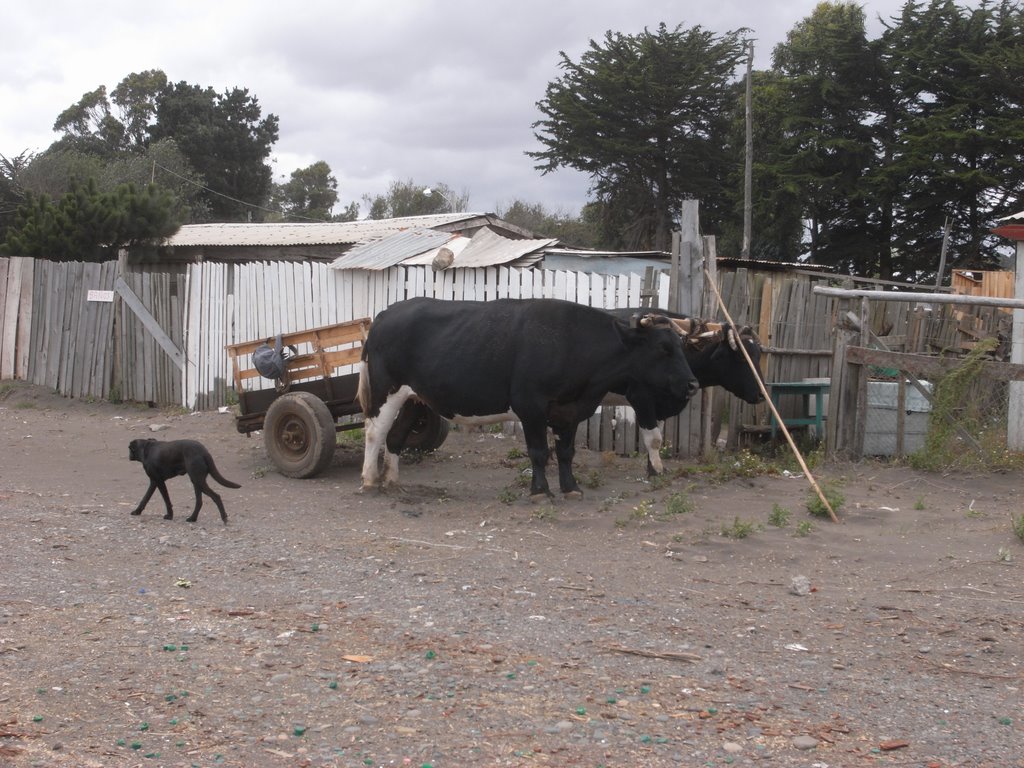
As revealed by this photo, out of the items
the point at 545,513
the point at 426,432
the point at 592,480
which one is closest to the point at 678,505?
the point at 545,513

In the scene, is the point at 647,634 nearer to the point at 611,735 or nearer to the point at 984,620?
the point at 611,735

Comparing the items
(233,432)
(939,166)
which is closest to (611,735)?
(233,432)

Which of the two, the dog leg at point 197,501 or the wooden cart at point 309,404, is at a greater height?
the wooden cart at point 309,404

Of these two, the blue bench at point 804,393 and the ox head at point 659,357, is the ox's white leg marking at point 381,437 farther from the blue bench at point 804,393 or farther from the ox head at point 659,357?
the blue bench at point 804,393

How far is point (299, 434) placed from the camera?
11273 mm

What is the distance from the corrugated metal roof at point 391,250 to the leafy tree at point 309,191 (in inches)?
2047

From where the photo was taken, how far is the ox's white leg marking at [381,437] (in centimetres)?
1041

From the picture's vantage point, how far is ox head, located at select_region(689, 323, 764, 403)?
10.8 m

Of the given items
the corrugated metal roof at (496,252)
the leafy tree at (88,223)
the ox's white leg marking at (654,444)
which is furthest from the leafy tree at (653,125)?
the ox's white leg marking at (654,444)

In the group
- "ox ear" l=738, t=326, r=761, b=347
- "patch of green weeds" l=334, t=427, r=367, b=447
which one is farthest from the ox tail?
"ox ear" l=738, t=326, r=761, b=347

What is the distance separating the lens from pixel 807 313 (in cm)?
1305

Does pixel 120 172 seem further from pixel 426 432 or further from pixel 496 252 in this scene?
pixel 426 432

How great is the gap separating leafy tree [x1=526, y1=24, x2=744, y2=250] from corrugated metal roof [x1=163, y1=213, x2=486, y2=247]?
1218 cm

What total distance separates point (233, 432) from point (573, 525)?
705 centimetres
